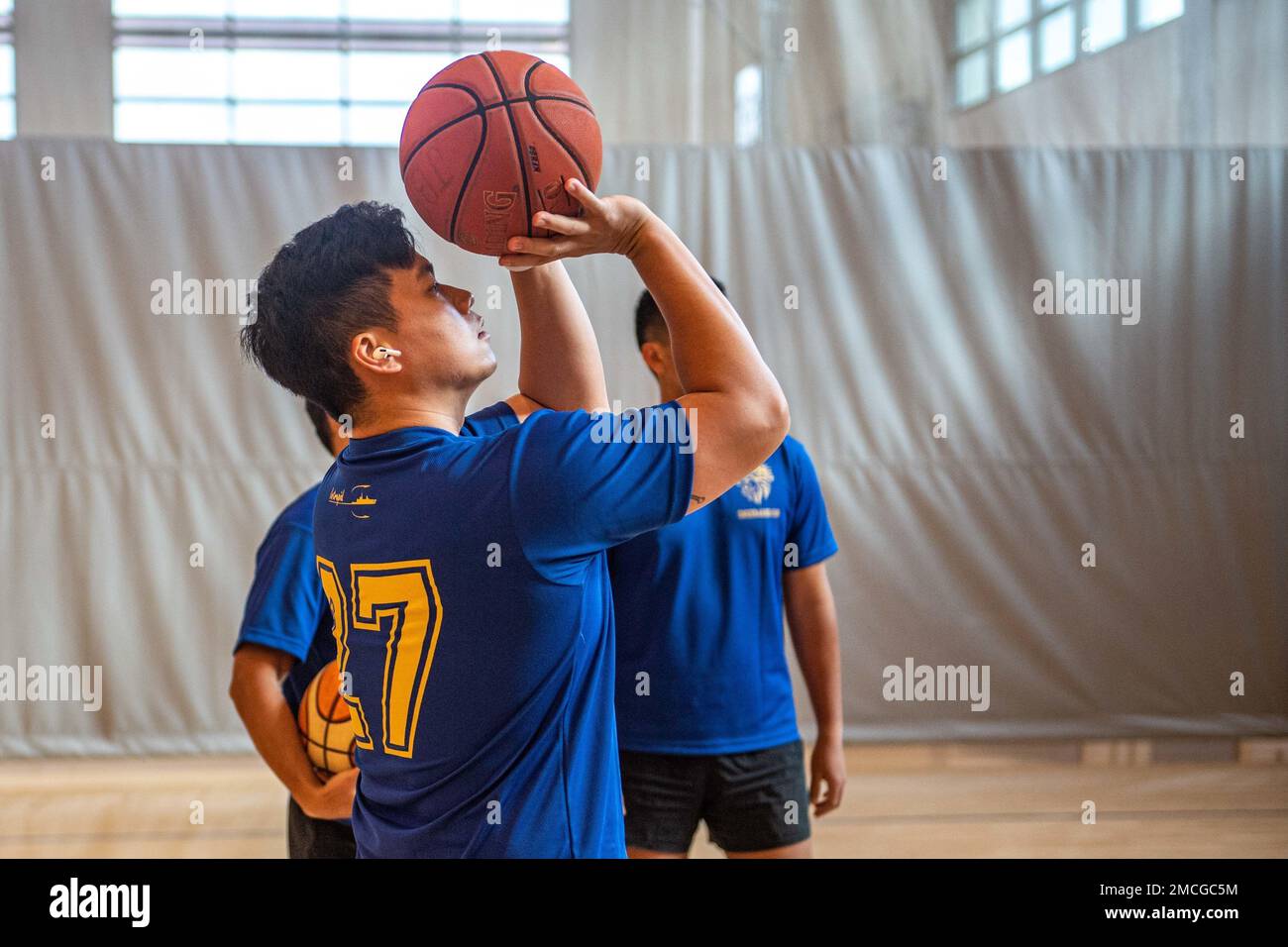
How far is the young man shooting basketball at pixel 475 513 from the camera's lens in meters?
1.04

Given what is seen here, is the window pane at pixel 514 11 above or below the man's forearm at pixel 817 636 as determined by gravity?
above

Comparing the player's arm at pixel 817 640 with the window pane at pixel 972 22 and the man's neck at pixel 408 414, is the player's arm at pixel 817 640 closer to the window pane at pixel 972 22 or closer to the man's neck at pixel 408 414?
the man's neck at pixel 408 414

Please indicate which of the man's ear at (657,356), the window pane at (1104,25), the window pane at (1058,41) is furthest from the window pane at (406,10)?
the man's ear at (657,356)

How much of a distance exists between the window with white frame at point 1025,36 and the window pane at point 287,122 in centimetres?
271

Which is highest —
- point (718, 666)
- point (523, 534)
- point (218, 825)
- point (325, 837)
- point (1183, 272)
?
point (1183, 272)

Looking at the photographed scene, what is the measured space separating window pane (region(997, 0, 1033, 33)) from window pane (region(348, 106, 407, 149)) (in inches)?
102

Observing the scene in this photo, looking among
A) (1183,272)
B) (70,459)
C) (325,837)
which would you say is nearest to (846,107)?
Result: (1183,272)

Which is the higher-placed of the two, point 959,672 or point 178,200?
point 178,200

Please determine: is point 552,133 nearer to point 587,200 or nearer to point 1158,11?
point 587,200

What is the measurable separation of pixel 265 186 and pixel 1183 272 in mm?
3868

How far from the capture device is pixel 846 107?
4613 millimetres

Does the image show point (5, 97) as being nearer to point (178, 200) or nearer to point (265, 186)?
point (178, 200)

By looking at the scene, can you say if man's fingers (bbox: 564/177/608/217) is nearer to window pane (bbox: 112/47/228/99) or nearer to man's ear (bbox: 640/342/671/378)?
man's ear (bbox: 640/342/671/378)
